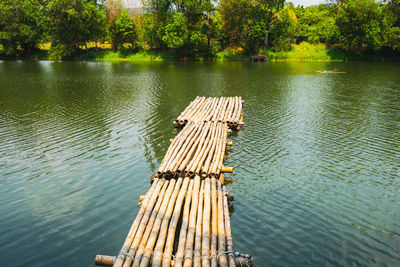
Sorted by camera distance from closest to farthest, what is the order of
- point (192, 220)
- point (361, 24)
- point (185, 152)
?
point (192, 220), point (185, 152), point (361, 24)

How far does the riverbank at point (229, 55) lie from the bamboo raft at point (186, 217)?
6149 cm

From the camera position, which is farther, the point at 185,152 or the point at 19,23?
the point at 19,23

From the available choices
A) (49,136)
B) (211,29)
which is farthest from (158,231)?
(211,29)

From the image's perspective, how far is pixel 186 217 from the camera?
1008 cm

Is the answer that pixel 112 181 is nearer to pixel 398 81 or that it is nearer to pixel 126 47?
pixel 398 81

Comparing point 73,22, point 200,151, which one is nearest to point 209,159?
point 200,151

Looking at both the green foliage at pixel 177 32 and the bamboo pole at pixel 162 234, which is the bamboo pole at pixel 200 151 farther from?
the green foliage at pixel 177 32

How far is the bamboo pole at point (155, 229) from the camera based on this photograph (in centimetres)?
806

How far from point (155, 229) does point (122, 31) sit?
79.0 m

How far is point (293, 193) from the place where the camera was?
1265 cm

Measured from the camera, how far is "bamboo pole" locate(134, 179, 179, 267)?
8.06 meters

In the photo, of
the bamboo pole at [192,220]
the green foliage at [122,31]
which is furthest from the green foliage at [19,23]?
the bamboo pole at [192,220]

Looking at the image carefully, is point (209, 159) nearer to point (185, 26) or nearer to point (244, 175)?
point (244, 175)

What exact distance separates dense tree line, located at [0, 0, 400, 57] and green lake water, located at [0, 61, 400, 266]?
48.0m
